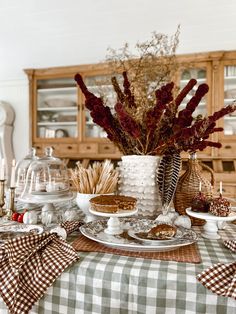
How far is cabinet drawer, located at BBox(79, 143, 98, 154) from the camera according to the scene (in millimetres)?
2949

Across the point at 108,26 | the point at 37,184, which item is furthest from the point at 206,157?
the point at 37,184

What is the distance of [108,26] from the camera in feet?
7.70

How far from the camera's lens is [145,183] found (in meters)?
0.88

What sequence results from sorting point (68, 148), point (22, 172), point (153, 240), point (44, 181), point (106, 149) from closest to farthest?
point (153, 240) → point (44, 181) → point (22, 172) → point (106, 149) → point (68, 148)

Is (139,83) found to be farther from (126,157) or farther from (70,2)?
(70,2)

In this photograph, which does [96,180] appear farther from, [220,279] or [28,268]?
[220,279]

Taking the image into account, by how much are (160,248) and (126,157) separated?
1.26 feet

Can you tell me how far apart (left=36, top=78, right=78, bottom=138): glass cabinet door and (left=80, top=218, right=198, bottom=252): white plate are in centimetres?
238

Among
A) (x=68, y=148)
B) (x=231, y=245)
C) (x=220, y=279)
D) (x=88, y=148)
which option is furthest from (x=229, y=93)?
(x=220, y=279)

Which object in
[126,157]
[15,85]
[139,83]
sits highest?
[15,85]

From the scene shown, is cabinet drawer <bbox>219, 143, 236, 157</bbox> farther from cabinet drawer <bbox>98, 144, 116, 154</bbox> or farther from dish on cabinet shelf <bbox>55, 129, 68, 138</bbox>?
dish on cabinet shelf <bbox>55, 129, 68, 138</bbox>

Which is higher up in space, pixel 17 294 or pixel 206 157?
pixel 206 157

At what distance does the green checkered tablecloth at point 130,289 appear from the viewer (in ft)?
1.63

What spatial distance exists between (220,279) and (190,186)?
389 mm
